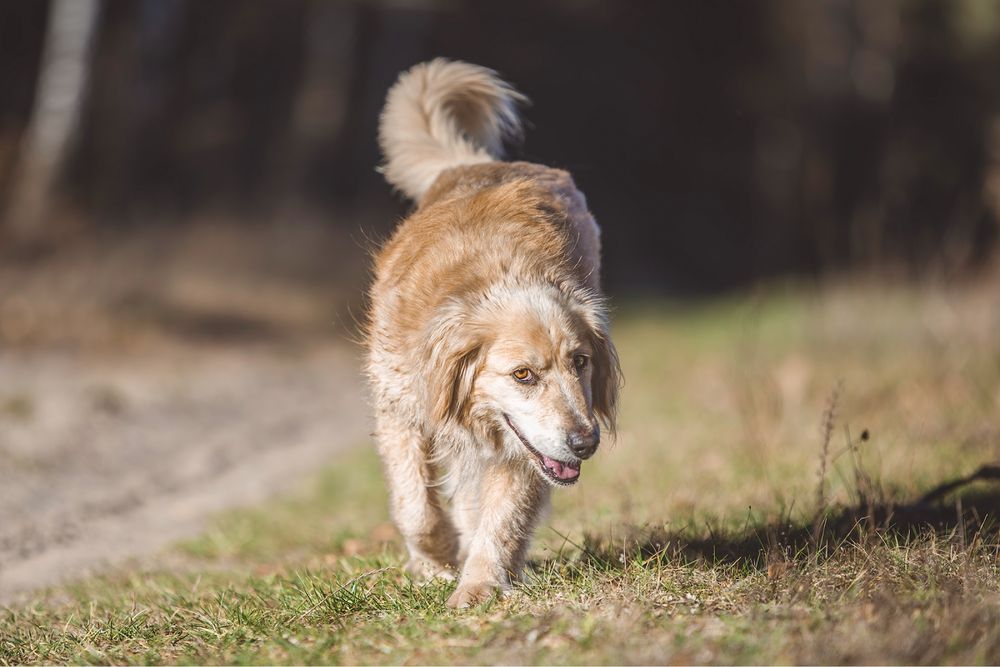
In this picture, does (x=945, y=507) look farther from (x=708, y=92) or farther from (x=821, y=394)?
(x=708, y=92)

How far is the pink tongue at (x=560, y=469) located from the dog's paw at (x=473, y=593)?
0.49 metres

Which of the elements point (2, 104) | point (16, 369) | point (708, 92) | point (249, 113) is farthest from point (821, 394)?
point (708, 92)

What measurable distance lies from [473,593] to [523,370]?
862mm

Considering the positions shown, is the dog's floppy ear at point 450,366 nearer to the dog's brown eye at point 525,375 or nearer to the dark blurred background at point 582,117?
the dog's brown eye at point 525,375

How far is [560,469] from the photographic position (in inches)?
157

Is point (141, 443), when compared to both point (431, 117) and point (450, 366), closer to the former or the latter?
point (431, 117)

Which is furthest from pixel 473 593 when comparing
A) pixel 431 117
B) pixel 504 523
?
pixel 431 117

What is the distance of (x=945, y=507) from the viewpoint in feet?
15.7

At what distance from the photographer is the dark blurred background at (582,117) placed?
14094 millimetres

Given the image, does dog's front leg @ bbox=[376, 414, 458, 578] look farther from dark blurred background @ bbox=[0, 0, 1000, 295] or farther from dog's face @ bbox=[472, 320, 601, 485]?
dark blurred background @ bbox=[0, 0, 1000, 295]

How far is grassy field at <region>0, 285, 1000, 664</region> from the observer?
3.32m

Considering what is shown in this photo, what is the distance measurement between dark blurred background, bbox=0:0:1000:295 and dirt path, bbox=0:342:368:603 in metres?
3.14

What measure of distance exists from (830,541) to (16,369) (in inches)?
308

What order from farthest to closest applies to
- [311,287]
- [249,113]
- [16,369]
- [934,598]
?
1. [249,113]
2. [311,287]
3. [16,369]
4. [934,598]
